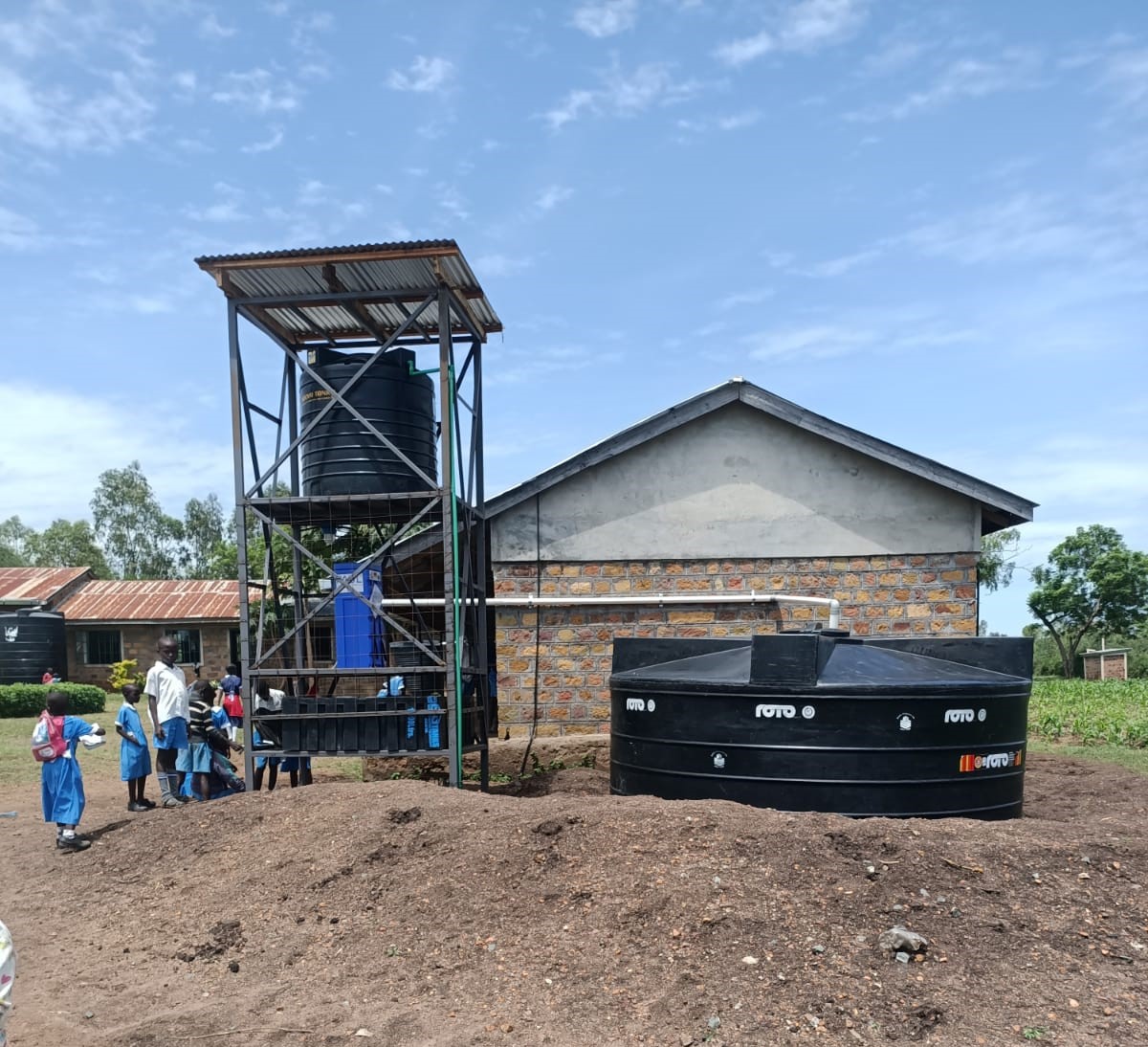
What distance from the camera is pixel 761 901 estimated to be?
5.59 meters

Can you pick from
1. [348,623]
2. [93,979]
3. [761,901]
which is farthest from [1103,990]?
[348,623]

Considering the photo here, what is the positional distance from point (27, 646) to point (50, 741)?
19.6 m

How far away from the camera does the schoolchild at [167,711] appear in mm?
10328

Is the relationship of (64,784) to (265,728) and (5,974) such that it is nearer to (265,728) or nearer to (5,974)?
(265,728)

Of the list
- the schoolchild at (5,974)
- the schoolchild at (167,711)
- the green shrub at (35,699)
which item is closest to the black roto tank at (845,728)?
the schoolchild at (167,711)

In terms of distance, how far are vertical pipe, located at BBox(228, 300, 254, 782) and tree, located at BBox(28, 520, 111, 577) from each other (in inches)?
1975

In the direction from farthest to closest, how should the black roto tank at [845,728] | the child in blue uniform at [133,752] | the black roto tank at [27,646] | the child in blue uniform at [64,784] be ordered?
the black roto tank at [27,646] → the child in blue uniform at [133,752] → the child in blue uniform at [64,784] → the black roto tank at [845,728]

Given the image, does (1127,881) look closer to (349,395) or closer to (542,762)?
(542,762)

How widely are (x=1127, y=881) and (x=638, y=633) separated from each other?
6.76 m

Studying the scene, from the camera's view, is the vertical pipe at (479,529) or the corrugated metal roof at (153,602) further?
the corrugated metal roof at (153,602)

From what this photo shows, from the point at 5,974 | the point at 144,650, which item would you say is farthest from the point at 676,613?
the point at 144,650

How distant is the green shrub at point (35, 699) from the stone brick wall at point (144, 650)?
598 centimetres

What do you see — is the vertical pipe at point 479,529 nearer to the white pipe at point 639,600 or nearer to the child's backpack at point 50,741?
the white pipe at point 639,600

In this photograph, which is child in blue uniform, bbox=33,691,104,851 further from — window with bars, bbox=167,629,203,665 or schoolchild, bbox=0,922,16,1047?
window with bars, bbox=167,629,203,665
